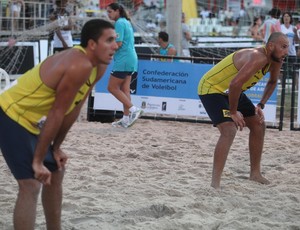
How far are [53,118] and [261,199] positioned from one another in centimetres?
270

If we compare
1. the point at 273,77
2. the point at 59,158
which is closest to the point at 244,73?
the point at 273,77

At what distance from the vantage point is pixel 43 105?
387cm

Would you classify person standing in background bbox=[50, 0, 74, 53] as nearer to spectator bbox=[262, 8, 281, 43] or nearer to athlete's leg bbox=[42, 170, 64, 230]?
spectator bbox=[262, 8, 281, 43]

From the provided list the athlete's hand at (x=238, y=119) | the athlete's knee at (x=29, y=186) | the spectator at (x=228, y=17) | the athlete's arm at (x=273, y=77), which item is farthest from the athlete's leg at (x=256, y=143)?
the spectator at (x=228, y=17)

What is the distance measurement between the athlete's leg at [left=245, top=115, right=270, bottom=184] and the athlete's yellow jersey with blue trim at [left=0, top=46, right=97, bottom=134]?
2.93 m

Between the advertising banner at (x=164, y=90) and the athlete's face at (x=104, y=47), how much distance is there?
6678mm

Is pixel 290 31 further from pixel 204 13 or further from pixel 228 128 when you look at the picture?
pixel 204 13

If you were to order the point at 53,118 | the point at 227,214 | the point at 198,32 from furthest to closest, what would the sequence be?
the point at 198,32, the point at 227,214, the point at 53,118

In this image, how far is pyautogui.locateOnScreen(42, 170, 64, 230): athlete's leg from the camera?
4160 mm

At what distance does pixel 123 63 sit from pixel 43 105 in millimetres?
5882

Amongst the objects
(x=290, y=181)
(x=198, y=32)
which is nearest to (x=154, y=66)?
(x=290, y=181)

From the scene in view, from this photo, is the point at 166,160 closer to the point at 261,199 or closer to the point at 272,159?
the point at 272,159

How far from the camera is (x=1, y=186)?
6.02m

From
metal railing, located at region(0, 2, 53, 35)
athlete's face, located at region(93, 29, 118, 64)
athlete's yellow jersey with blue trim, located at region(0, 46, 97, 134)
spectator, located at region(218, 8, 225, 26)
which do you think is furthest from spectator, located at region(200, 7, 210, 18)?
athlete's face, located at region(93, 29, 118, 64)
